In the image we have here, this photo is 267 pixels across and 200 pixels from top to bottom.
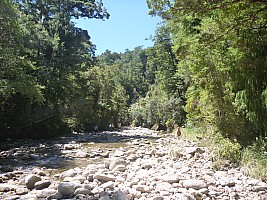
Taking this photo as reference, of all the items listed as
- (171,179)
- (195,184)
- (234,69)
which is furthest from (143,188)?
(234,69)

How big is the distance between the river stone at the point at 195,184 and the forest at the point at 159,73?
7.74 feet

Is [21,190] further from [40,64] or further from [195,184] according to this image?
[40,64]

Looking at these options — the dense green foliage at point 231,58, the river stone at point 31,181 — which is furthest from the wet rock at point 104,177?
the dense green foliage at point 231,58

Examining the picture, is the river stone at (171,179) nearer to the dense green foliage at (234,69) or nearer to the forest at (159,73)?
the dense green foliage at (234,69)

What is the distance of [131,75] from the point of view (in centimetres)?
6003

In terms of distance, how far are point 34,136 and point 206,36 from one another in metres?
14.5

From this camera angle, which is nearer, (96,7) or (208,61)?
(208,61)

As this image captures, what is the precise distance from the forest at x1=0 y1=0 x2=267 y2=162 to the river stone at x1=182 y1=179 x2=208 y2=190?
7.74 feet

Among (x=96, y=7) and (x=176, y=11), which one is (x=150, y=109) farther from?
(x=176, y=11)

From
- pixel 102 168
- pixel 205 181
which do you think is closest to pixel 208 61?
pixel 205 181

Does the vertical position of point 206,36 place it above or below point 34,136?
above

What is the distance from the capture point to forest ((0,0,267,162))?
18.5ft

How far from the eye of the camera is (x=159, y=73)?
2417 centimetres

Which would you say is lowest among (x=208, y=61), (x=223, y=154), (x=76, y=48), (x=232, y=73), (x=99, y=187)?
(x=99, y=187)
